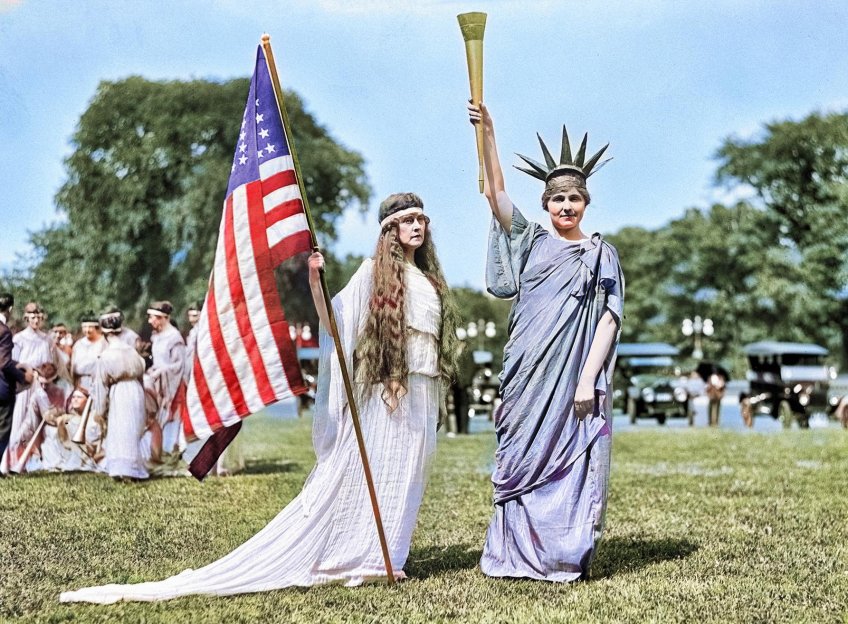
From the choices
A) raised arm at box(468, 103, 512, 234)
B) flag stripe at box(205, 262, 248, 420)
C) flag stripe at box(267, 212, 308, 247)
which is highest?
raised arm at box(468, 103, 512, 234)

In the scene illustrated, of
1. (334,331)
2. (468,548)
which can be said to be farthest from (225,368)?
(468,548)

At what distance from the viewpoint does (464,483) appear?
39.1 ft

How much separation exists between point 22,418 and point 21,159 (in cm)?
266

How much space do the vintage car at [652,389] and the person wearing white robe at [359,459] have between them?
857 inches

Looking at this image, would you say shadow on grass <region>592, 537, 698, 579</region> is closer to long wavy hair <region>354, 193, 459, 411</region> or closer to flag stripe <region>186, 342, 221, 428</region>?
long wavy hair <region>354, 193, 459, 411</region>

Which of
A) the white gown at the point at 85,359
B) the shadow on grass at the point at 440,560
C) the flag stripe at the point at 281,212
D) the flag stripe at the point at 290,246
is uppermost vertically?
the flag stripe at the point at 281,212

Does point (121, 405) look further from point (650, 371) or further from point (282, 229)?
point (650, 371)

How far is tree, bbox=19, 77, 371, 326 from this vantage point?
29.2 meters

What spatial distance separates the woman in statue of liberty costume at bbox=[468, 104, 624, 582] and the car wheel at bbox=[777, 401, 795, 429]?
2038cm

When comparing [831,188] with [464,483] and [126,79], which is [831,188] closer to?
[126,79]

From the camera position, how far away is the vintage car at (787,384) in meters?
27.1

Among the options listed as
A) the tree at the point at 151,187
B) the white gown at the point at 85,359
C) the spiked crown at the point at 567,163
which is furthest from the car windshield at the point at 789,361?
the spiked crown at the point at 567,163

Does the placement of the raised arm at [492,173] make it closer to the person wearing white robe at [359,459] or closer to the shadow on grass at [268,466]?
the person wearing white robe at [359,459]

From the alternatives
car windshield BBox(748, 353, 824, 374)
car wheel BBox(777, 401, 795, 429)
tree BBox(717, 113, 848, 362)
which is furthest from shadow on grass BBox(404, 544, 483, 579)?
tree BBox(717, 113, 848, 362)
